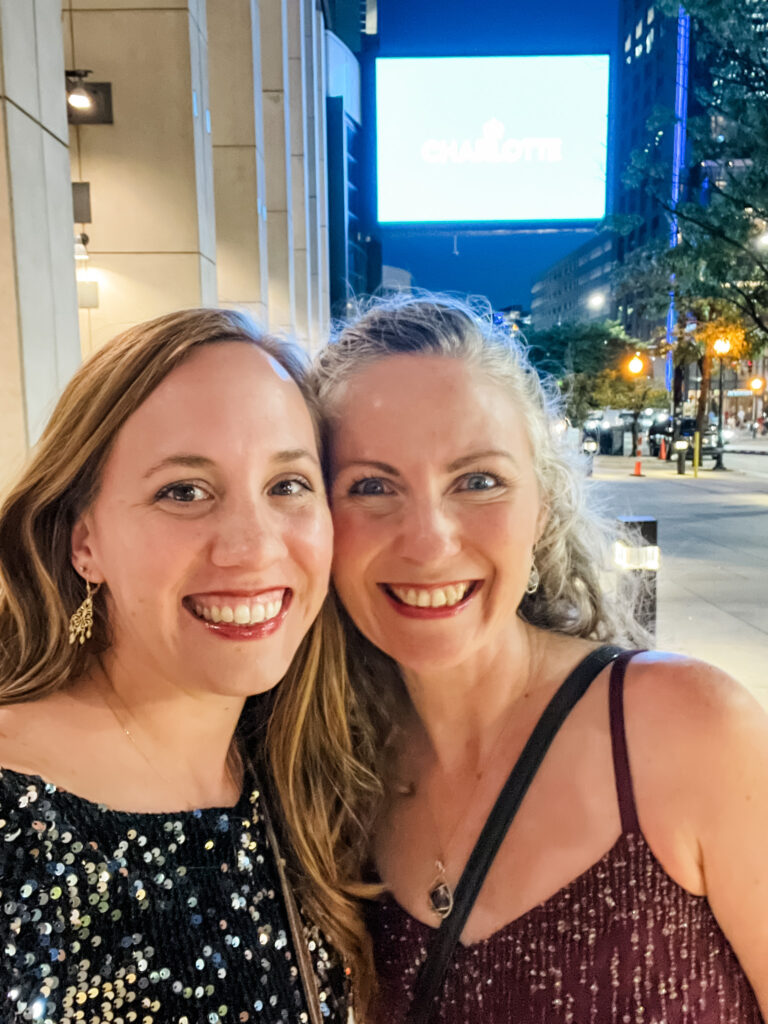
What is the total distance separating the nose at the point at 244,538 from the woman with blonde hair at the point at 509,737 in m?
0.32

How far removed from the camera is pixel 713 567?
32.4ft

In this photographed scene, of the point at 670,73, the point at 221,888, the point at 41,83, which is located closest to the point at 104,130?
the point at 41,83

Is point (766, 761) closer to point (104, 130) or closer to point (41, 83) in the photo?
point (41, 83)

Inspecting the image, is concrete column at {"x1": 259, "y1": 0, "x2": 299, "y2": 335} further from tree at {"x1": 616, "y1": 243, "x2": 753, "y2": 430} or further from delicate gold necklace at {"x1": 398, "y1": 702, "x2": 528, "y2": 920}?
delicate gold necklace at {"x1": 398, "y1": 702, "x2": 528, "y2": 920}

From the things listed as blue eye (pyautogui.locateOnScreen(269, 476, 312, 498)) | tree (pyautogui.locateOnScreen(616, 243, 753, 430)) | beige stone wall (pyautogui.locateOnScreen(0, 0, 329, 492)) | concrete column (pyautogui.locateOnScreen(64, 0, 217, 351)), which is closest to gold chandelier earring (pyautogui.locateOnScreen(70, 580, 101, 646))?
blue eye (pyautogui.locateOnScreen(269, 476, 312, 498))

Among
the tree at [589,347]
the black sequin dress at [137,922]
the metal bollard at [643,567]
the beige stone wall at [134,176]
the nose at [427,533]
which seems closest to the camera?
the black sequin dress at [137,922]

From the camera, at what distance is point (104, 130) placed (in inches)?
305

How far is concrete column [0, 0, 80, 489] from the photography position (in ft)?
12.7

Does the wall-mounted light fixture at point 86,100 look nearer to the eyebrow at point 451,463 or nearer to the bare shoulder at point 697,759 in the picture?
the eyebrow at point 451,463

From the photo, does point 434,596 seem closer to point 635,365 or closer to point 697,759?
point 697,759

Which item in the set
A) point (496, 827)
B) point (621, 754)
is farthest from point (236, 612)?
point (621, 754)

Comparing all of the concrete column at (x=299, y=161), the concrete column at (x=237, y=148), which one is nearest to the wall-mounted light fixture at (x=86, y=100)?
the concrete column at (x=237, y=148)

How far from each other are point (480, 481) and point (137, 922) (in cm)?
117

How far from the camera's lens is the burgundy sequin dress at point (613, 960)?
158cm
